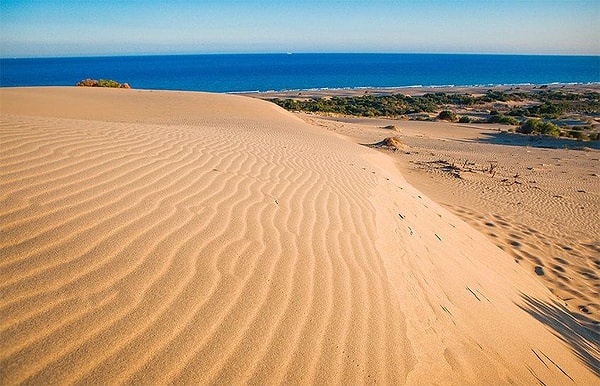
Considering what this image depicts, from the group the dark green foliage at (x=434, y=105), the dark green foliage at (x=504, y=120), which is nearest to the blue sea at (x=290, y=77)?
the dark green foliage at (x=434, y=105)

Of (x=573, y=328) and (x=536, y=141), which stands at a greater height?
(x=573, y=328)

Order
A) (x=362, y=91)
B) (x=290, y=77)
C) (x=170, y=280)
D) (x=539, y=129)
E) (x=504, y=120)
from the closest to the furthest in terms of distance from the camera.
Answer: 1. (x=170, y=280)
2. (x=539, y=129)
3. (x=504, y=120)
4. (x=362, y=91)
5. (x=290, y=77)

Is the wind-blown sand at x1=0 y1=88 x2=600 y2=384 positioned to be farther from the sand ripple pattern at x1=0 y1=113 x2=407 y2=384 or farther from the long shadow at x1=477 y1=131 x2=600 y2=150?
the long shadow at x1=477 y1=131 x2=600 y2=150

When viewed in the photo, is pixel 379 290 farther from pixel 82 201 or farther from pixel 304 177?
pixel 304 177

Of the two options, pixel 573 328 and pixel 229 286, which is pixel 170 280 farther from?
pixel 573 328

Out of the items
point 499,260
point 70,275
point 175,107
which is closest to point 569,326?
point 499,260

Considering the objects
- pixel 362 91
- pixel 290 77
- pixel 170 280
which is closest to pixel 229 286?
pixel 170 280
